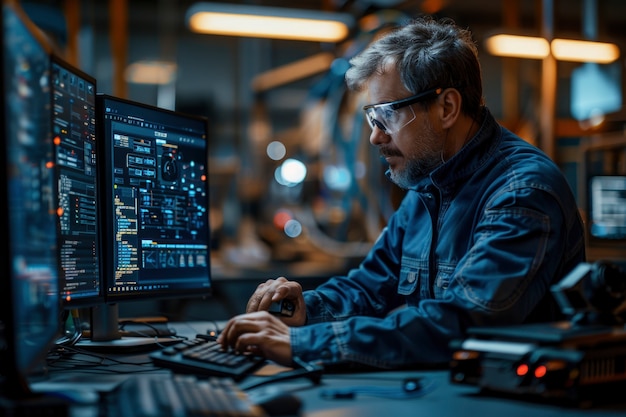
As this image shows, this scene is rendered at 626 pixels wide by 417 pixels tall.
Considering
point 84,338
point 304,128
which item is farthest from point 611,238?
point 304,128

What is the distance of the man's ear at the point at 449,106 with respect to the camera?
2.07 meters

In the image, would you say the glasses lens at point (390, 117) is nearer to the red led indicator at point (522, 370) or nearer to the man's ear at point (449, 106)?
the man's ear at point (449, 106)

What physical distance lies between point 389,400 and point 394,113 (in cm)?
97

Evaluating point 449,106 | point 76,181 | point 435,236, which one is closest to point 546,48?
point 449,106

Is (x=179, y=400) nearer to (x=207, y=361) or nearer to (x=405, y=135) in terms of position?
(x=207, y=361)

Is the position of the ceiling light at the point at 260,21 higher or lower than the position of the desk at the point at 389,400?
higher

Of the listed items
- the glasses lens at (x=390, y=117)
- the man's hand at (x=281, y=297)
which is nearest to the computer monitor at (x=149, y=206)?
the man's hand at (x=281, y=297)

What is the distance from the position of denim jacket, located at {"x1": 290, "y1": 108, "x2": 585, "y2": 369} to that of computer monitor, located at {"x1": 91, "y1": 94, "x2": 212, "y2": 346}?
35 cm

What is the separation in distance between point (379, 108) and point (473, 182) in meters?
0.31

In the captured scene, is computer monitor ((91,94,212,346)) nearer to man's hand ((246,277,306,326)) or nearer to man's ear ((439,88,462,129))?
man's hand ((246,277,306,326))

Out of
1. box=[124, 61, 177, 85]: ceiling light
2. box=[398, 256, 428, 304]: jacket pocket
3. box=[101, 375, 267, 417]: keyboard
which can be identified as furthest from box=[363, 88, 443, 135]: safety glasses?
box=[124, 61, 177, 85]: ceiling light

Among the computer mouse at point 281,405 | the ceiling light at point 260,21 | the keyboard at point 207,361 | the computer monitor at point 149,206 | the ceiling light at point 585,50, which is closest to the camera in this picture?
the computer mouse at point 281,405

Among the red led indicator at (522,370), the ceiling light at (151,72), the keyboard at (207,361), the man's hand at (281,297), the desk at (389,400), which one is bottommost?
the desk at (389,400)

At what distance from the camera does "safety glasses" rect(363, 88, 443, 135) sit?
2043mm
